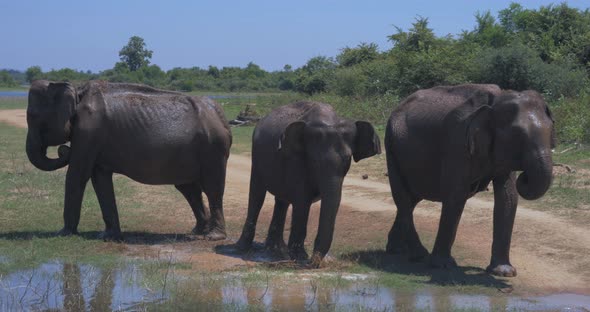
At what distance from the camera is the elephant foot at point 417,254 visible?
10242 mm

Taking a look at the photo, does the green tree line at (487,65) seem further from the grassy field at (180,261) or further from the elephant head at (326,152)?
the elephant head at (326,152)

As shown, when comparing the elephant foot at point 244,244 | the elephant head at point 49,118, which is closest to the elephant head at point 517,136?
the elephant foot at point 244,244

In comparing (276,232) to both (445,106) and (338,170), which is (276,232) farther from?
(445,106)

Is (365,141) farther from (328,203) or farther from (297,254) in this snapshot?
(297,254)

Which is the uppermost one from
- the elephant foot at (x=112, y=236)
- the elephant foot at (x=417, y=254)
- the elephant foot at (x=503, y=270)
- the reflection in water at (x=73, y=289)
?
the elephant foot at (x=503, y=270)

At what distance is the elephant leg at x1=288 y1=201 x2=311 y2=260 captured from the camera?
383 inches

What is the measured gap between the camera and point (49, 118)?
11.5 meters

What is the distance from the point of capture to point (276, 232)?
10.7m

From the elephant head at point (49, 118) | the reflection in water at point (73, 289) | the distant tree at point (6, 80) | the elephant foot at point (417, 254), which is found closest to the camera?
the reflection in water at point (73, 289)

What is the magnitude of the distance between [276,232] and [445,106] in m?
2.59

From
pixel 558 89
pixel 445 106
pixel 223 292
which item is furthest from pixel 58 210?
pixel 558 89

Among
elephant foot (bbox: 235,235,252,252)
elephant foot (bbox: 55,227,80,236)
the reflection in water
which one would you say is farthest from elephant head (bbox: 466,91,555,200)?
elephant foot (bbox: 55,227,80,236)

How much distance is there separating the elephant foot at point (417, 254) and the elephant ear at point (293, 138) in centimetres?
192

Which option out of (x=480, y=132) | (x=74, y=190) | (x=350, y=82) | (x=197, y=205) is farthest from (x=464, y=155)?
(x=350, y=82)
